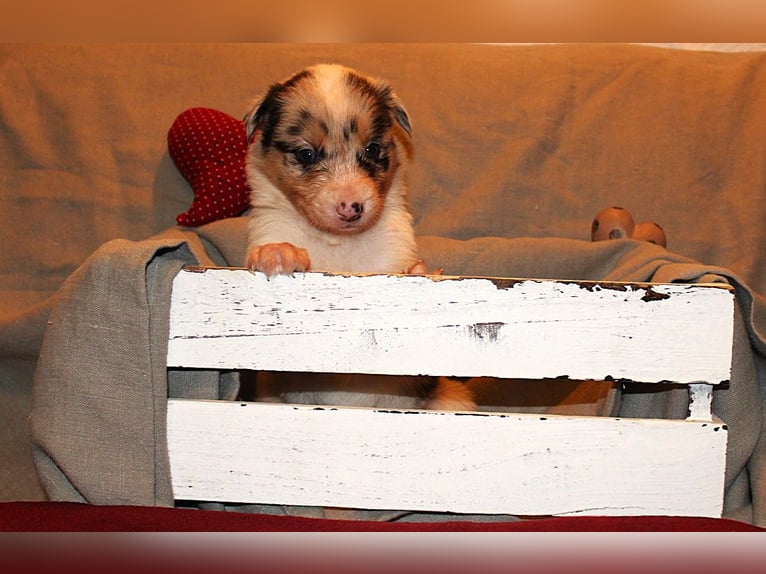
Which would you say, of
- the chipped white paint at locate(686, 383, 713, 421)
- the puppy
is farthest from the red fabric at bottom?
the puppy

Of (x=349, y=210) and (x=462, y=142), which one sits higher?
(x=462, y=142)

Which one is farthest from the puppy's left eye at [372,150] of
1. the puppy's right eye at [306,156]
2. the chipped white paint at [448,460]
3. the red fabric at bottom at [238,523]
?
the red fabric at bottom at [238,523]

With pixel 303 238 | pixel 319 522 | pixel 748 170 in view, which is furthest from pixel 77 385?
pixel 748 170

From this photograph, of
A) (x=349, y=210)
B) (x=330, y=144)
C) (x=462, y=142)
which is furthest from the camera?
(x=462, y=142)

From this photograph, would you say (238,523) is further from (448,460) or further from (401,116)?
(401,116)

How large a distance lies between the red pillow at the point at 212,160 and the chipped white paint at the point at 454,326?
1208 mm

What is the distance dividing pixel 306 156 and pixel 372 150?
0.22 metres

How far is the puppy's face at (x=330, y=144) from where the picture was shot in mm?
2430

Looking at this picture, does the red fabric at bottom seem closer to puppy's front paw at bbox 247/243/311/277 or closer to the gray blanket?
the gray blanket

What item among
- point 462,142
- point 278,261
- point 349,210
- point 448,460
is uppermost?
point 462,142

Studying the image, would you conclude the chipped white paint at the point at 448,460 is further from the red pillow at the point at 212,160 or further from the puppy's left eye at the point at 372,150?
the red pillow at the point at 212,160

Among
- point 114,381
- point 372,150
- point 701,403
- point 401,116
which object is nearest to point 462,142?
point 401,116

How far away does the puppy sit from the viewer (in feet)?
7.94

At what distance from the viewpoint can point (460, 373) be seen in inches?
77.2
